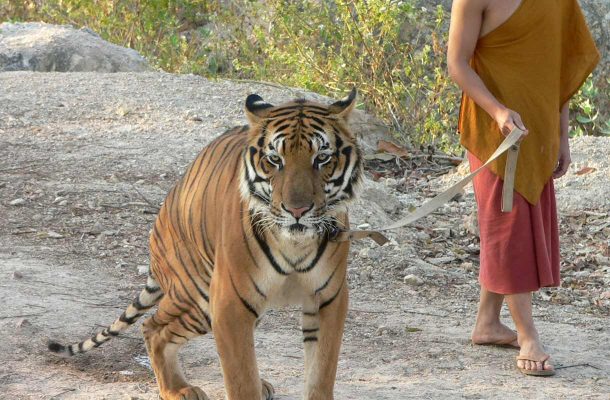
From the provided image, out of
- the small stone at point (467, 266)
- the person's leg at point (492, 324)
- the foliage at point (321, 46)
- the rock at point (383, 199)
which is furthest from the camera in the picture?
the foliage at point (321, 46)

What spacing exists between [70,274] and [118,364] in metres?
1.12

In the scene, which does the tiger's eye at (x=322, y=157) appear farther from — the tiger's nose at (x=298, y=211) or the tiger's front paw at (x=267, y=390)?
the tiger's front paw at (x=267, y=390)

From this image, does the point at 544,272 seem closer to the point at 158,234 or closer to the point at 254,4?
the point at 158,234

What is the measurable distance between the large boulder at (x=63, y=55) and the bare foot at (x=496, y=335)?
624cm

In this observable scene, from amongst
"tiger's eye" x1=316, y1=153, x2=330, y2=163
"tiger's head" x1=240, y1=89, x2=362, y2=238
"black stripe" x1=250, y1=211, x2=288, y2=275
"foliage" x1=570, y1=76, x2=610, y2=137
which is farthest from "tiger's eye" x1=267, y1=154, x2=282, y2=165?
"foliage" x1=570, y1=76, x2=610, y2=137

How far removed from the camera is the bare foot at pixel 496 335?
5332 mm

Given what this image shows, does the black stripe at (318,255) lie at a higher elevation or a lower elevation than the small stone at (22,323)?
higher

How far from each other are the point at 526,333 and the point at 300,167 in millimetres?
1784

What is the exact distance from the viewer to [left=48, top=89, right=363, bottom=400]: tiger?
3.90 metres

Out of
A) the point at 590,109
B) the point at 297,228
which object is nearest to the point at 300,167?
the point at 297,228

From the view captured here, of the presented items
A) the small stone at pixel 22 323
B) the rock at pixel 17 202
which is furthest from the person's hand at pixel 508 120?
the rock at pixel 17 202

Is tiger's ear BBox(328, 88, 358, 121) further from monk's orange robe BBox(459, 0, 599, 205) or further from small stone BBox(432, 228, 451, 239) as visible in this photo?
small stone BBox(432, 228, 451, 239)

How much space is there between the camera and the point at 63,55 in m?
10.6

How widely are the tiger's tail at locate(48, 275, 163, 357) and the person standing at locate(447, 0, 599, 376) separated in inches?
60.9
